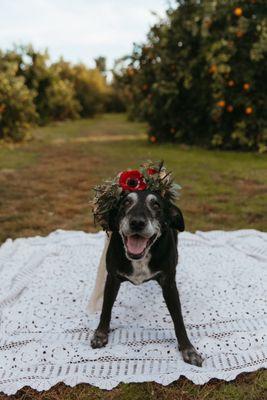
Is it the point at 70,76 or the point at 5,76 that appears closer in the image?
the point at 5,76

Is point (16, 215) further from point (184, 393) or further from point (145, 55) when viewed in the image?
point (145, 55)

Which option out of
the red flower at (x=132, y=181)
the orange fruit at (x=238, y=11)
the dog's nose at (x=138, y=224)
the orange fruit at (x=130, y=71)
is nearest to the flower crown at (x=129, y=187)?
the red flower at (x=132, y=181)

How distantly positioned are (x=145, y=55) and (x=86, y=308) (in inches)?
368

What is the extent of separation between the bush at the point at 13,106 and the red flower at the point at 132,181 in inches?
430

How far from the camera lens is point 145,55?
1152cm

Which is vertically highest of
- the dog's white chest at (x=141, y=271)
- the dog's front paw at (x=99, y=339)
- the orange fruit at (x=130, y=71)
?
the orange fruit at (x=130, y=71)

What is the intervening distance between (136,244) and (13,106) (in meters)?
11.7

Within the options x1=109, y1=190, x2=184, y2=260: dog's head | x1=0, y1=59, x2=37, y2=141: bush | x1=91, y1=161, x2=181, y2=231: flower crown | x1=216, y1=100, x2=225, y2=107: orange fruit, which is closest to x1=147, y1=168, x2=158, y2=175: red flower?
x1=91, y1=161, x2=181, y2=231: flower crown

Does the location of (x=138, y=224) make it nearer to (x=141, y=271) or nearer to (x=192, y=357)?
(x=141, y=271)

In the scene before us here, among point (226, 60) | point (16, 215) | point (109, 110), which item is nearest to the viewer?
point (16, 215)

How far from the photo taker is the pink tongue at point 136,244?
2.52 m

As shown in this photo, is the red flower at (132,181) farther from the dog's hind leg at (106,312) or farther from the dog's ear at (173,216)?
the dog's hind leg at (106,312)

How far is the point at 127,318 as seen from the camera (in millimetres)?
3287

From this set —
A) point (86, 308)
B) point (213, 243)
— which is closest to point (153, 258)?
point (86, 308)
